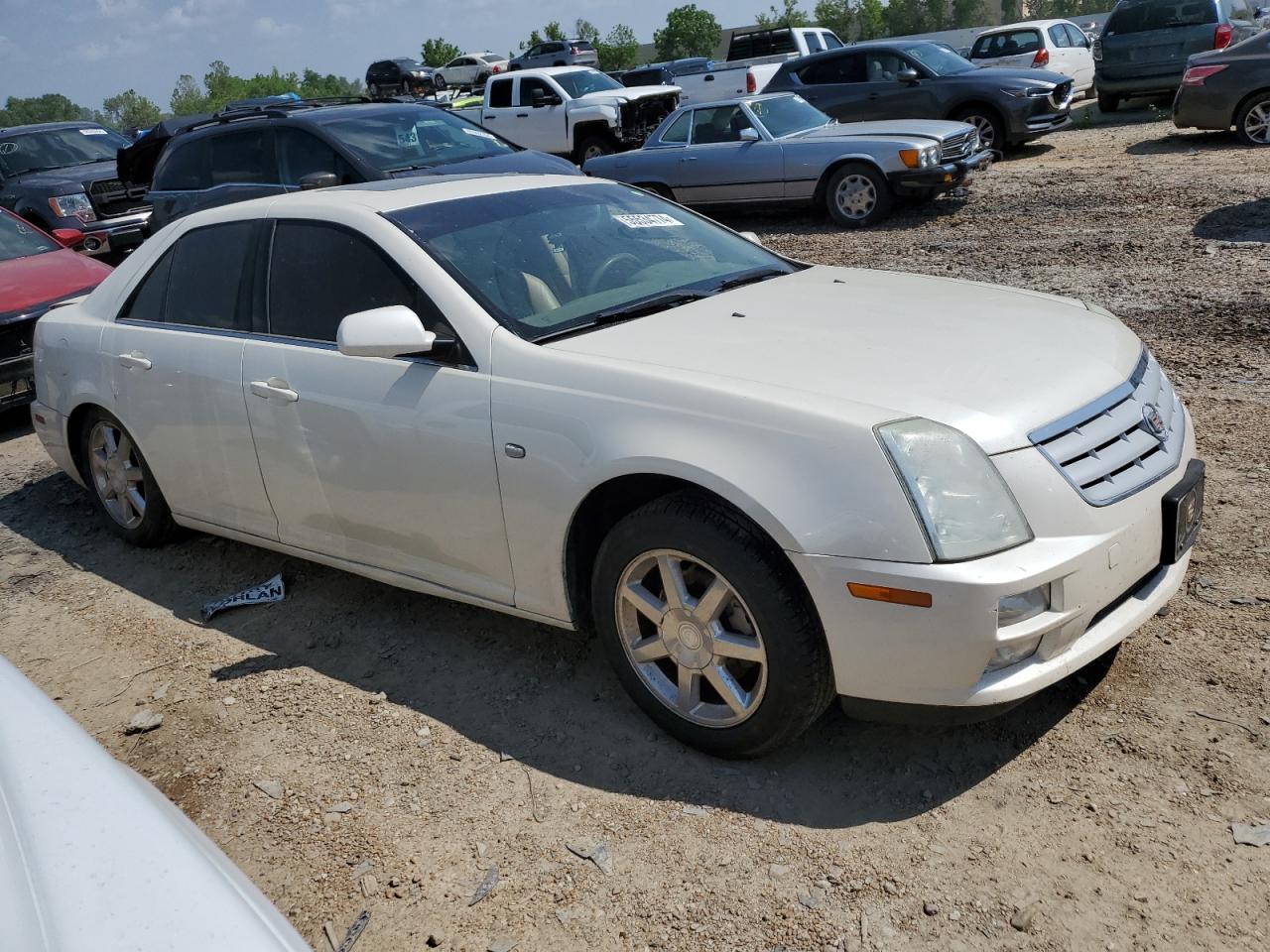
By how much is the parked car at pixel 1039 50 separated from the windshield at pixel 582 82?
19.5 feet

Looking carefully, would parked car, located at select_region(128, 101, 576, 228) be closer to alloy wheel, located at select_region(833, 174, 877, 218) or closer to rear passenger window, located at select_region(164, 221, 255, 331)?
alloy wheel, located at select_region(833, 174, 877, 218)

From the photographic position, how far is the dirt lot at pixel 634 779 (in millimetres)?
2602

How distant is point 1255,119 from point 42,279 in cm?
1233

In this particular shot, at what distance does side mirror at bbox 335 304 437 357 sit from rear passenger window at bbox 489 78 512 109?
51.5 ft

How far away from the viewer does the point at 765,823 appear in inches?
115

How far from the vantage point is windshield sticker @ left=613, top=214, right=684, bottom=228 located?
4.20 m

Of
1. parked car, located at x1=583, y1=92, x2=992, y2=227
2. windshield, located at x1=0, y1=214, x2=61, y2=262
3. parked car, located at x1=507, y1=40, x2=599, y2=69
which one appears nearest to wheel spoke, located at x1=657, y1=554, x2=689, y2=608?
windshield, located at x1=0, y1=214, x2=61, y2=262

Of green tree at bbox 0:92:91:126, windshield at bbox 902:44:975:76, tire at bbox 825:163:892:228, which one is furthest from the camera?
green tree at bbox 0:92:91:126

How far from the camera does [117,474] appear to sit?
5.16m

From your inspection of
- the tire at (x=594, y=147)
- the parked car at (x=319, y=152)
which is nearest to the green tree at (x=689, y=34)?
the tire at (x=594, y=147)

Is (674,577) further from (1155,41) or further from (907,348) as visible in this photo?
(1155,41)

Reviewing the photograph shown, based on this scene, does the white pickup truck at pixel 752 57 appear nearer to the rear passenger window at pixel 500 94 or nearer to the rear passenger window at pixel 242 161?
the rear passenger window at pixel 500 94

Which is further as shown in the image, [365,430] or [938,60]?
[938,60]

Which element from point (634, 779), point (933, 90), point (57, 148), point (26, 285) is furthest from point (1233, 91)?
point (57, 148)
